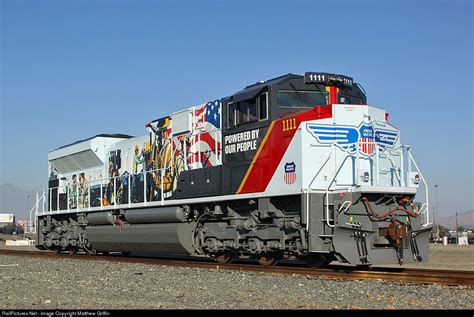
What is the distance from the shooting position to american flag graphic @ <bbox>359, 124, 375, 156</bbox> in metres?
11.9

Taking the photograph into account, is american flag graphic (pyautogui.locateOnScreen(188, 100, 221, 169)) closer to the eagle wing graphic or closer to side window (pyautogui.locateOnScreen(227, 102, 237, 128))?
side window (pyautogui.locateOnScreen(227, 102, 237, 128))

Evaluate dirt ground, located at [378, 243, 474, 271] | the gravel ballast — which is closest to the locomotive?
the gravel ballast

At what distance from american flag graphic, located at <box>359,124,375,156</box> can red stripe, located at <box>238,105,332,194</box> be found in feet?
2.56

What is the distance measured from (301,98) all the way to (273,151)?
4.41 ft

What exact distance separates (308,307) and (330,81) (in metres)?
6.75

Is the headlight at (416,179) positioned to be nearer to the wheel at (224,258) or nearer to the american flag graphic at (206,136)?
the american flag graphic at (206,136)

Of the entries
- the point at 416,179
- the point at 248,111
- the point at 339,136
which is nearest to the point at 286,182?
the point at 339,136

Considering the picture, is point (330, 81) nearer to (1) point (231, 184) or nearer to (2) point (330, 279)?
(1) point (231, 184)

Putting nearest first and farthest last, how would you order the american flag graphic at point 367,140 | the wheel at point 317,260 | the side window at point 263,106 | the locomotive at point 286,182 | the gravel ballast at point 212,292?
the gravel ballast at point 212,292 → the locomotive at point 286,182 → the american flag graphic at point 367,140 → the wheel at point 317,260 → the side window at point 263,106

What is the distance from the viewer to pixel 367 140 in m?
12.0

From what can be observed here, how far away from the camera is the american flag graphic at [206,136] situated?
14039 millimetres

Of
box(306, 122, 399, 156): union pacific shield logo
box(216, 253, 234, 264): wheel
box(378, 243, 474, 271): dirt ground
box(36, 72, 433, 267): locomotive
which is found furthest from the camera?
box(378, 243, 474, 271): dirt ground

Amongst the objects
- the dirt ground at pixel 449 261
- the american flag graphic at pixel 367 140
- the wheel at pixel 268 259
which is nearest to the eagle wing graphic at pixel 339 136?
the american flag graphic at pixel 367 140

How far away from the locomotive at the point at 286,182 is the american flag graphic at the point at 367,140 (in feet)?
0.07
